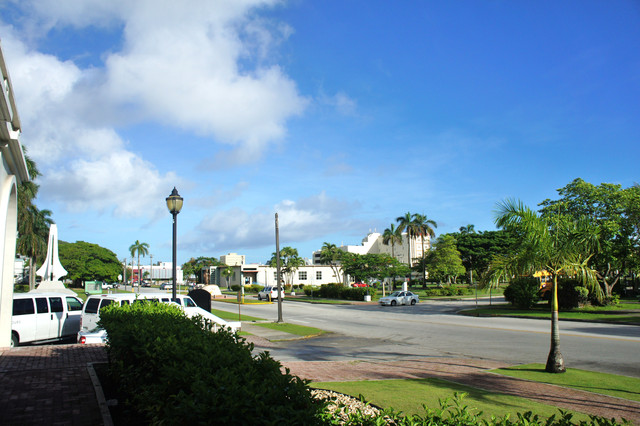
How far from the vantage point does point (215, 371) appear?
438 centimetres

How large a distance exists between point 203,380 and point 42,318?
510 inches

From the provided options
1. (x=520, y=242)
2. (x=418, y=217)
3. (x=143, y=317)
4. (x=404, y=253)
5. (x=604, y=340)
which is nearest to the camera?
(x=143, y=317)

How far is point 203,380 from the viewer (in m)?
4.04

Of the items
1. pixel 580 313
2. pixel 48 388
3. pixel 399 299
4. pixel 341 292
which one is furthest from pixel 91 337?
pixel 341 292

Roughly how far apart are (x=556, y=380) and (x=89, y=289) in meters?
53.8

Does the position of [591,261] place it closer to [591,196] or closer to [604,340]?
[591,196]

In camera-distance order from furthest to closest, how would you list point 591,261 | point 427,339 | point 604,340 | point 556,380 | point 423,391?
1. point 591,261
2. point 427,339
3. point 604,340
4. point 556,380
5. point 423,391

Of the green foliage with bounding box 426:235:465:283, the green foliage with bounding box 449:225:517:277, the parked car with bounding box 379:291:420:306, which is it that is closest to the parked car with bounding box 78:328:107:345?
the parked car with bounding box 379:291:420:306

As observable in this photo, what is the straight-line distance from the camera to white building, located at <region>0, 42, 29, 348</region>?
941 centimetres

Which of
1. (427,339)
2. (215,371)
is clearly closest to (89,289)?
(427,339)

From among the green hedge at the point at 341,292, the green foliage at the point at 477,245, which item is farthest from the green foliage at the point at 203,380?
the green foliage at the point at 477,245

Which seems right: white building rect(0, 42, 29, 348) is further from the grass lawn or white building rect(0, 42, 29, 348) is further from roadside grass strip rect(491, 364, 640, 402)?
the grass lawn

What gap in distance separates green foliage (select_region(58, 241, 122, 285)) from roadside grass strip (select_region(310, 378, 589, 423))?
3556 inches

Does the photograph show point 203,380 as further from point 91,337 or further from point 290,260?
point 290,260
